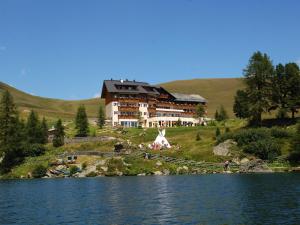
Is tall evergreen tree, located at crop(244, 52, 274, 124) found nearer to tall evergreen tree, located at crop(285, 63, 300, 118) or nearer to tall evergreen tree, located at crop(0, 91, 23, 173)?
tall evergreen tree, located at crop(285, 63, 300, 118)

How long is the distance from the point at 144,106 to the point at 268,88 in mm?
54861

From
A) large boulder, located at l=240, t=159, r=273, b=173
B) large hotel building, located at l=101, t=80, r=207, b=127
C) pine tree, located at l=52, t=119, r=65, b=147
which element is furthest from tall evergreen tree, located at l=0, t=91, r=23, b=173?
large hotel building, located at l=101, t=80, r=207, b=127

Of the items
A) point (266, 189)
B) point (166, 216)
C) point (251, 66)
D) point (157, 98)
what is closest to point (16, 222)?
point (166, 216)

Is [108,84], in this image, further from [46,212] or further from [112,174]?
[46,212]

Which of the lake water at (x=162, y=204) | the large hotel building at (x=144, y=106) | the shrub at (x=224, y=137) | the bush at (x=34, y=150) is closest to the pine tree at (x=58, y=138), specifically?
the bush at (x=34, y=150)

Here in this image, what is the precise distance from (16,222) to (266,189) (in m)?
28.7

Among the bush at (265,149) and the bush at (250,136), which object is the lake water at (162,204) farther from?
the bush at (250,136)

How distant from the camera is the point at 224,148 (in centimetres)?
9631

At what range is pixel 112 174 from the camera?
87562 mm

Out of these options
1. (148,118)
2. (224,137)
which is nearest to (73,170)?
(224,137)

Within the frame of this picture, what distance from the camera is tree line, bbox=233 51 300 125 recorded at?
115 m

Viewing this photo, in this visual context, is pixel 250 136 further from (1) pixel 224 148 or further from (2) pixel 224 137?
(2) pixel 224 137

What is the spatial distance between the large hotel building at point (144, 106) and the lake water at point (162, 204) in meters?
94.8

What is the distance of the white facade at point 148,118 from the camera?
155 metres
